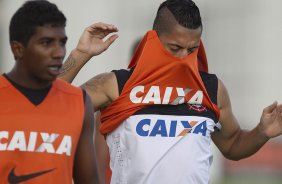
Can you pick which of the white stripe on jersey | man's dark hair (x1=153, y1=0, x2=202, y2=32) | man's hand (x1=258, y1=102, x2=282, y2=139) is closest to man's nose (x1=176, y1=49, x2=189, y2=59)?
man's dark hair (x1=153, y1=0, x2=202, y2=32)

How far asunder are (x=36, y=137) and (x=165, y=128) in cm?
123

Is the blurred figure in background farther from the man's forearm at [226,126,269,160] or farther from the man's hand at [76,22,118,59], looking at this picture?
the man's forearm at [226,126,269,160]

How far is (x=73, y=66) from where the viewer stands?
5.98 m

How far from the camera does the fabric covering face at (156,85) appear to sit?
6.06 meters

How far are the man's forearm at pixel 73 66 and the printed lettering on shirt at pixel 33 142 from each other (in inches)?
37.6

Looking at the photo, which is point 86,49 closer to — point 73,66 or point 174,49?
point 73,66

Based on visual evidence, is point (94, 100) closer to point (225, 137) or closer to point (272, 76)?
point (225, 137)

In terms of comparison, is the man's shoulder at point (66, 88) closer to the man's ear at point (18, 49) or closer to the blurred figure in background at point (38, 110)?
the blurred figure in background at point (38, 110)

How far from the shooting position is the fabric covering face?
19.9 feet

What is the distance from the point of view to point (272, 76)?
14.1 m

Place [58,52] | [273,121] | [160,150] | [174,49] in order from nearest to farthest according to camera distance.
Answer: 1. [58,52]
2. [160,150]
3. [174,49]
4. [273,121]

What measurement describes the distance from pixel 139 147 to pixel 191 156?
0.30 meters

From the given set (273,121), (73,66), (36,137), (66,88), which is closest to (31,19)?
(66,88)

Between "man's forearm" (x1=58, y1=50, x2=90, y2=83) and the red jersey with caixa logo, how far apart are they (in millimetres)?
822
